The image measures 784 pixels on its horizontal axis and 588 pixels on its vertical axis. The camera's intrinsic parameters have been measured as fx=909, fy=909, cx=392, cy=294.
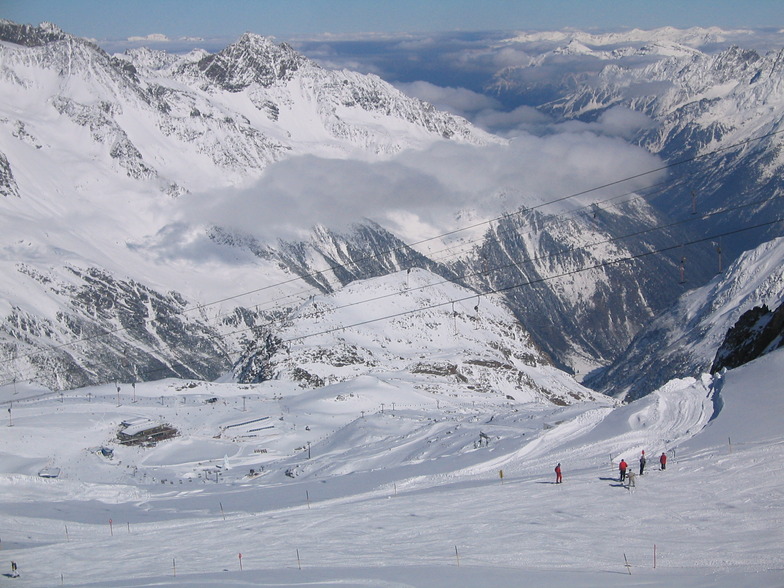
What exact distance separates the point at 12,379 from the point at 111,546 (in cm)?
17065

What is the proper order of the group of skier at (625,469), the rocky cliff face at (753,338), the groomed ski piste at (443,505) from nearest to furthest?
the groomed ski piste at (443,505) < the group of skier at (625,469) < the rocky cliff face at (753,338)

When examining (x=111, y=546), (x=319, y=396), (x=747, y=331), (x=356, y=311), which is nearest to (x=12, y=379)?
(x=356, y=311)

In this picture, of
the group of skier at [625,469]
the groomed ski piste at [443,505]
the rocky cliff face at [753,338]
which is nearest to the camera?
the groomed ski piste at [443,505]

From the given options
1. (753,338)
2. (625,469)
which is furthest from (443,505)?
(753,338)

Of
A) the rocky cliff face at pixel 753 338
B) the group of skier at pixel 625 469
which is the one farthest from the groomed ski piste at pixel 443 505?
the rocky cliff face at pixel 753 338

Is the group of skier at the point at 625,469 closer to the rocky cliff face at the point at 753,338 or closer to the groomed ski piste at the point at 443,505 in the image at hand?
the groomed ski piste at the point at 443,505

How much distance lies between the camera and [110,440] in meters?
81.2

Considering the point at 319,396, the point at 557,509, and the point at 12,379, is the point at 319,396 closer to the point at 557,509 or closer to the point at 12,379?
the point at 557,509

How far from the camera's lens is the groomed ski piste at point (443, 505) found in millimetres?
31547

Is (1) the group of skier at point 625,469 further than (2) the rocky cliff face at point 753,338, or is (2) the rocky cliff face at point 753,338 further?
(2) the rocky cliff face at point 753,338

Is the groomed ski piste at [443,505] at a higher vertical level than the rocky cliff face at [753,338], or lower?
lower

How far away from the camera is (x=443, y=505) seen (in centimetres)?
4119

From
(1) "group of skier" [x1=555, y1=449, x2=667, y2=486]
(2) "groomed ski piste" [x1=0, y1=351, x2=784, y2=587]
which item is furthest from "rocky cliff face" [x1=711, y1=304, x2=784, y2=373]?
(1) "group of skier" [x1=555, y1=449, x2=667, y2=486]

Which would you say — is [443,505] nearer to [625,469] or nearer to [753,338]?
[625,469]
